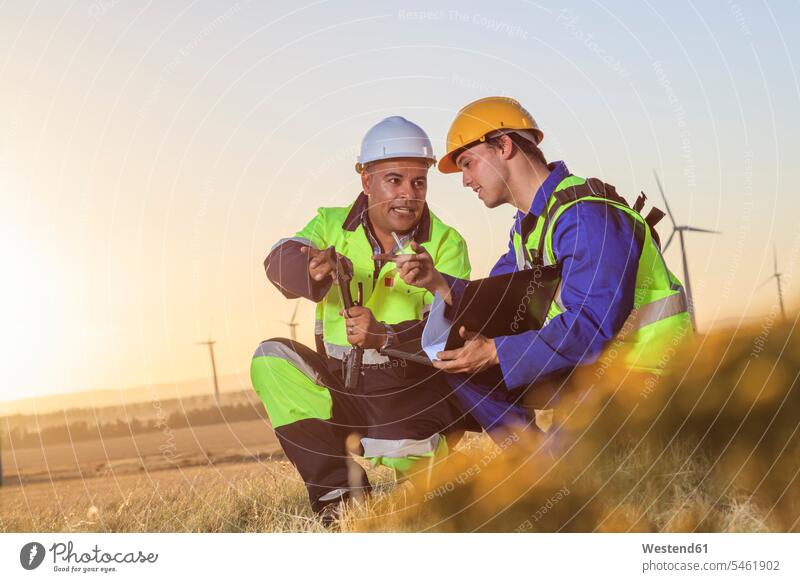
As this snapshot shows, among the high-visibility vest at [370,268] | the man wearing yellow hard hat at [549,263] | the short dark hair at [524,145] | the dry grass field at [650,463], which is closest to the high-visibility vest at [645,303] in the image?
the man wearing yellow hard hat at [549,263]

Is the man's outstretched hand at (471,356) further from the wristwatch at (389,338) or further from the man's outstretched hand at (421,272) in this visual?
the wristwatch at (389,338)

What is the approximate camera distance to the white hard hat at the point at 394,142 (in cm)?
697

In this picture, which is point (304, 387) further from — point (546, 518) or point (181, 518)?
point (546, 518)

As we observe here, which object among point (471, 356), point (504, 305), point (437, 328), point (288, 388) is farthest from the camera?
point (288, 388)

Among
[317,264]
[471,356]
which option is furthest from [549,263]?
[317,264]

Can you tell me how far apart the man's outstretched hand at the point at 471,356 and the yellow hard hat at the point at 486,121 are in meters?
1.26

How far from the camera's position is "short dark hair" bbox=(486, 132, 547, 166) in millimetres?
6589

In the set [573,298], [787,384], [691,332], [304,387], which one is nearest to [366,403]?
[304,387]

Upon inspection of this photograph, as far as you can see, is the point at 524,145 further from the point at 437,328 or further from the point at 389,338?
the point at 389,338

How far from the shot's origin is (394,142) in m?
7.01

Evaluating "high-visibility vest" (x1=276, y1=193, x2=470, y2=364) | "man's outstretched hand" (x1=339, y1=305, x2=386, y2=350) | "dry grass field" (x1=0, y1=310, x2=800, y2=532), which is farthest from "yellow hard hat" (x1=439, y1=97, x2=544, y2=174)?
"dry grass field" (x1=0, y1=310, x2=800, y2=532)

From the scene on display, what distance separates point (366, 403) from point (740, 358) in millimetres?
2534

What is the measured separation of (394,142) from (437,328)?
1.42 m

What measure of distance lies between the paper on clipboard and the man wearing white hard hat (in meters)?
0.38
